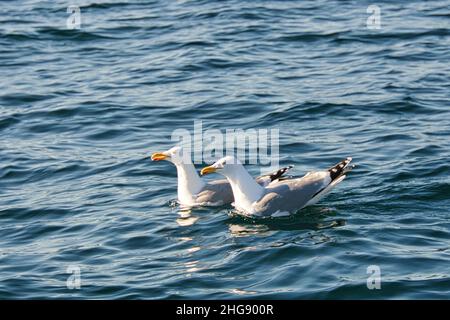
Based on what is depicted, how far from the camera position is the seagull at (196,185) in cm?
1617

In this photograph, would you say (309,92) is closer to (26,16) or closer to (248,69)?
(248,69)

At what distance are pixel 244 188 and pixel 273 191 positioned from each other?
1.33 feet

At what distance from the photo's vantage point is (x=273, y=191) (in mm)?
15523

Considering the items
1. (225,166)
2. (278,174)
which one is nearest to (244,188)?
(225,166)

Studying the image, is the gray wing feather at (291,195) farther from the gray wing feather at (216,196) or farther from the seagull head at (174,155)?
the seagull head at (174,155)

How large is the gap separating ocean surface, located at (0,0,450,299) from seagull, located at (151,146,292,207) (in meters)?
0.32

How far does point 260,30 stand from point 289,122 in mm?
6855

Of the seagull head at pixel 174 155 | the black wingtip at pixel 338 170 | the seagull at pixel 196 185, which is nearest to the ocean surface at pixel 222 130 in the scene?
the seagull at pixel 196 185

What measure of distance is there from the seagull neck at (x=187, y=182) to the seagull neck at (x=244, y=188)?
2.91 feet

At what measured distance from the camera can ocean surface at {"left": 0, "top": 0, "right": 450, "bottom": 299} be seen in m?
13.4

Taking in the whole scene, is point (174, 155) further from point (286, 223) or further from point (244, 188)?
point (286, 223)

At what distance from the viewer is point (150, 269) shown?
44.9 ft

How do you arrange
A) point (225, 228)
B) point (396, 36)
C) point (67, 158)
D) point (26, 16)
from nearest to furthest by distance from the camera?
point (225, 228) < point (67, 158) < point (396, 36) < point (26, 16)
